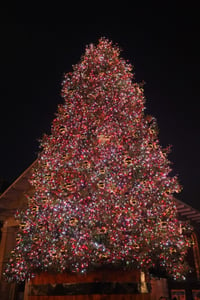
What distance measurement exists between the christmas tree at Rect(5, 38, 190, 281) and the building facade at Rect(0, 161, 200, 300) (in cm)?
466

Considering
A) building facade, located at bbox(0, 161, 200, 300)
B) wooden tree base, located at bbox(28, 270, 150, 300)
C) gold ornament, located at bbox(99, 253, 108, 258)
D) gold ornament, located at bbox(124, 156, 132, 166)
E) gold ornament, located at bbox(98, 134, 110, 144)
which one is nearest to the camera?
gold ornament, located at bbox(99, 253, 108, 258)

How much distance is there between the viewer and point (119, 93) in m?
10.6

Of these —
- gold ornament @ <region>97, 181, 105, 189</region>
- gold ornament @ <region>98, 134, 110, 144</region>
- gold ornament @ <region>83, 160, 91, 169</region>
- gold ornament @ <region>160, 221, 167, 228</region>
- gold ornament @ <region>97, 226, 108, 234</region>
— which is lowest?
gold ornament @ <region>97, 226, 108, 234</region>

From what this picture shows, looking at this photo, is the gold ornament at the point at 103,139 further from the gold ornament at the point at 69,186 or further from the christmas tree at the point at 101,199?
the gold ornament at the point at 69,186

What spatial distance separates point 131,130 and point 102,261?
15.0 feet

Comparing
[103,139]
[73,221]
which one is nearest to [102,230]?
[73,221]

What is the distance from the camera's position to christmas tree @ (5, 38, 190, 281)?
7844 mm

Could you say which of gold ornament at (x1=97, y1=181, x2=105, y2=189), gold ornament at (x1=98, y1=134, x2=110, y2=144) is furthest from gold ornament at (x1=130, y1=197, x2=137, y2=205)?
gold ornament at (x1=98, y1=134, x2=110, y2=144)

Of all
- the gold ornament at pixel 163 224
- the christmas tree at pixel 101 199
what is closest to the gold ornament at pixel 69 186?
the christmas tree at pixel 101 199

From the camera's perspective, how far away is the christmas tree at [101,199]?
784cm

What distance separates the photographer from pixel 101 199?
8.25 metres

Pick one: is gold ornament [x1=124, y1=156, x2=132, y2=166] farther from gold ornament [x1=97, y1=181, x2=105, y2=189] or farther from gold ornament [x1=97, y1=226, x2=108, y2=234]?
gold ornament [x1=97, y1=226, x2=108, y2=234]

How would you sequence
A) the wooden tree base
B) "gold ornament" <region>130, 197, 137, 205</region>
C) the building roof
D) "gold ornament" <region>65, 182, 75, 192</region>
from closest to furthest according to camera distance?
the wooden tree base → "gold ornament" <region>130, 197, 137, 205</region> → "gold ornament" <region>65, 182, 75, 192</region> → the building roof

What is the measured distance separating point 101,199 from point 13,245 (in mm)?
8690
